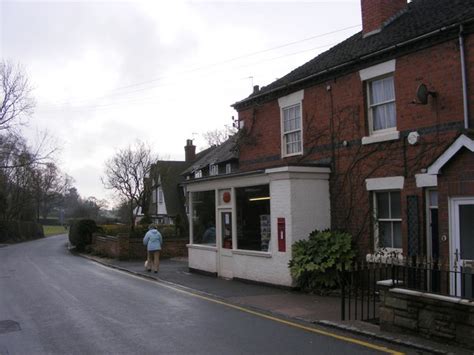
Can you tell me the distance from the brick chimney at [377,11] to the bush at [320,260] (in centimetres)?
628

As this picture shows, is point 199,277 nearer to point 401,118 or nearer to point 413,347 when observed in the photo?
point 401,118

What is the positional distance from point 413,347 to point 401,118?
6.64m

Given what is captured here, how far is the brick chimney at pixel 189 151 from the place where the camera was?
185 ft

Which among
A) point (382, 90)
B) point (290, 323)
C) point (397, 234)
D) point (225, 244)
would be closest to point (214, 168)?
point (225, 244)

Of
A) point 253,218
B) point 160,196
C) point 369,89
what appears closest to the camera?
point 369,89

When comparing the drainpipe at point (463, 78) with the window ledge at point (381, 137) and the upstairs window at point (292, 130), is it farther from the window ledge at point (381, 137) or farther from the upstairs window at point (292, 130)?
the upstairs window at point (292, 130)

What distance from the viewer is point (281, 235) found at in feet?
46.2

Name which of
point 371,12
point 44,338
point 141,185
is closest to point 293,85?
point 371,12

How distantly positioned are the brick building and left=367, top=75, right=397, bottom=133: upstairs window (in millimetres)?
35

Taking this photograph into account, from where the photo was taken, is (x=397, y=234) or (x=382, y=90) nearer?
(x=397, y=234)

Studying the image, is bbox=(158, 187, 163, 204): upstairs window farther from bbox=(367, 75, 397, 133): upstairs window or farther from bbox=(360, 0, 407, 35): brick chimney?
bbox=(367, 75, 397, 133): upstairs window

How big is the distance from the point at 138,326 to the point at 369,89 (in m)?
8.64

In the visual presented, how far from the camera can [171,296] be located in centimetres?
1297

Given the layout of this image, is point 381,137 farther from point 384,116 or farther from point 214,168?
point 214,168
